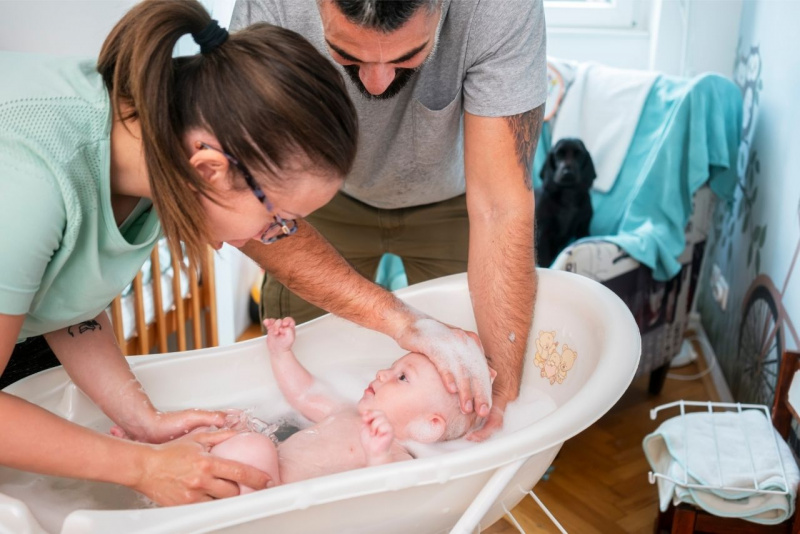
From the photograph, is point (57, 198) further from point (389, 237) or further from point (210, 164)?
point (389, 237)

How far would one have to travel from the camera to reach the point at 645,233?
2.14 metres

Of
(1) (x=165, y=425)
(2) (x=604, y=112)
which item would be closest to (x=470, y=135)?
(1) (x=165, y=425)

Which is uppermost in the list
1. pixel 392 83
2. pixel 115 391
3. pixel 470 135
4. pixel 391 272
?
pixel 392 83

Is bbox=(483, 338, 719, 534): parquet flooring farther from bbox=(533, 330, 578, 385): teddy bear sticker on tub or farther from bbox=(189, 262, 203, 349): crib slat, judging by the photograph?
bbox=(189, 262, 203, 349): crib slat

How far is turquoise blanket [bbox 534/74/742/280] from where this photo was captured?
7.11ft

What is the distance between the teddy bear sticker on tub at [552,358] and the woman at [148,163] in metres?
0.64

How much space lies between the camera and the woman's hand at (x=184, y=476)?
92cm

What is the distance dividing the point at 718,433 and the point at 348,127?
1179mm

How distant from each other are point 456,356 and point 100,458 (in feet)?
1.95

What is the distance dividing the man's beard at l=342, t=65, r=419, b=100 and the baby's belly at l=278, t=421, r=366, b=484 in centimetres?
55

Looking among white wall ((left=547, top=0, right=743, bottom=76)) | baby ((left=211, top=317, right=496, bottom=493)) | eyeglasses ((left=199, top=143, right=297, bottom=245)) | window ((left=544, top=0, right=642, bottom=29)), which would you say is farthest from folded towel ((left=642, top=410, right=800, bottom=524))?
window ((left=544, top=0, right=642, bottom=29))

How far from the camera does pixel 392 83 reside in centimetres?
127

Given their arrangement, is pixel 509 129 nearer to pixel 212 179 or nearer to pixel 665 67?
pixel 212 179

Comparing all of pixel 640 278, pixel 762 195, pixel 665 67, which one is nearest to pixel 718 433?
pixel 640 278
